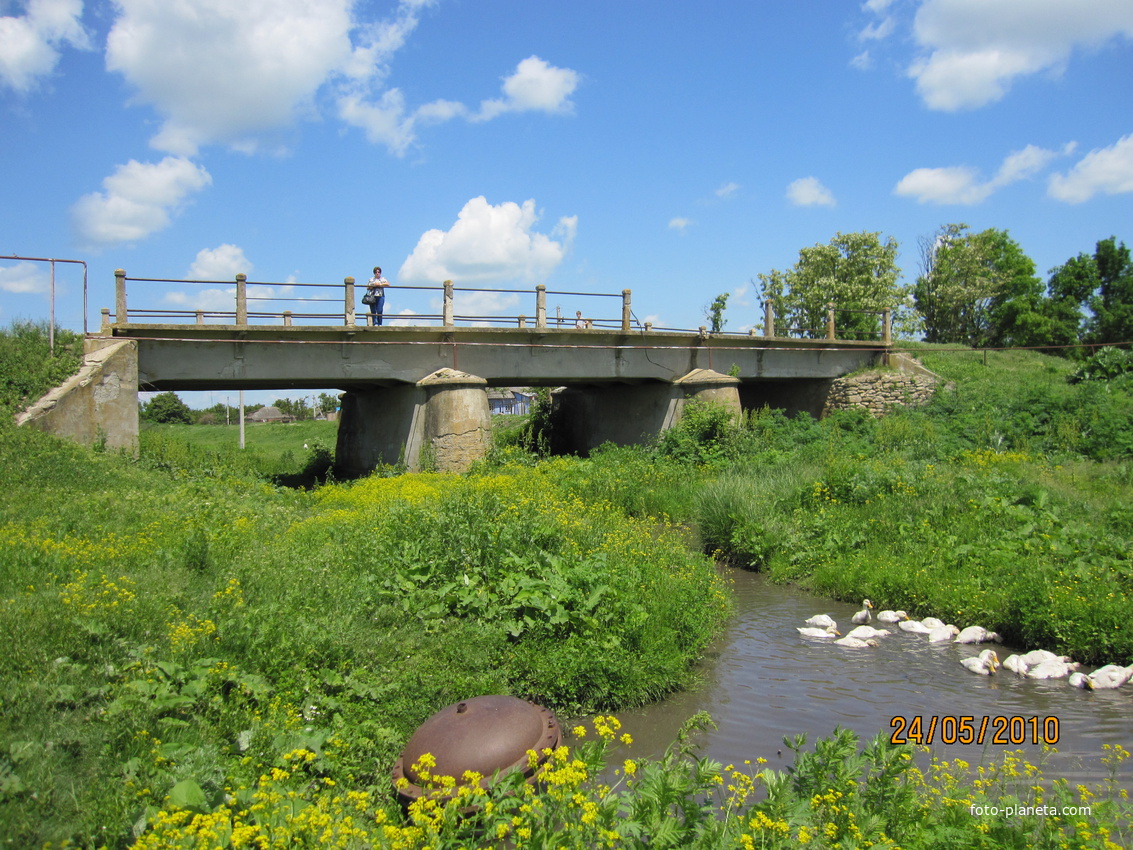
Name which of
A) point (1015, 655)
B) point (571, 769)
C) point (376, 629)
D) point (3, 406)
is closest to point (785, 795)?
point (571, 769)

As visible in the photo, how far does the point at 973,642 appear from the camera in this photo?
860 cm

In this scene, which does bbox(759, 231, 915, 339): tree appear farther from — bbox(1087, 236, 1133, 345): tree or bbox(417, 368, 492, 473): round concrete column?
bbox(417, 368, 492, 473): round concrete column

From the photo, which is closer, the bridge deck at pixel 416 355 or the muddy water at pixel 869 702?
the muddy water at pixel 869 702

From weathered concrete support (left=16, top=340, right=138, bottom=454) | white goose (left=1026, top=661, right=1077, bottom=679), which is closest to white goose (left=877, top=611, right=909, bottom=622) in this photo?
white goose (left=1026, top=661, right=1077, bottom=679)

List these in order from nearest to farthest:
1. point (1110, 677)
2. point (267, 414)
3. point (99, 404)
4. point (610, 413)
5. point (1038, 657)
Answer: point (1110, 677), point (1038, 657), point (99, 404), point (610, 413), point (267, 414)

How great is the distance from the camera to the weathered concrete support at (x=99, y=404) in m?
14.1

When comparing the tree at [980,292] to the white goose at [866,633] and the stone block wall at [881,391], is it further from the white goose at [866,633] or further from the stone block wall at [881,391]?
the white goose at [866,633]

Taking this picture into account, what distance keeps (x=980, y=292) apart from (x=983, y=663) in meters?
48.8

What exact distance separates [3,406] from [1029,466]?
19.1 meters

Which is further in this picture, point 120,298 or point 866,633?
point 120,298

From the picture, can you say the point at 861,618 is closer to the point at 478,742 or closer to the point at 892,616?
the point at 892,616
